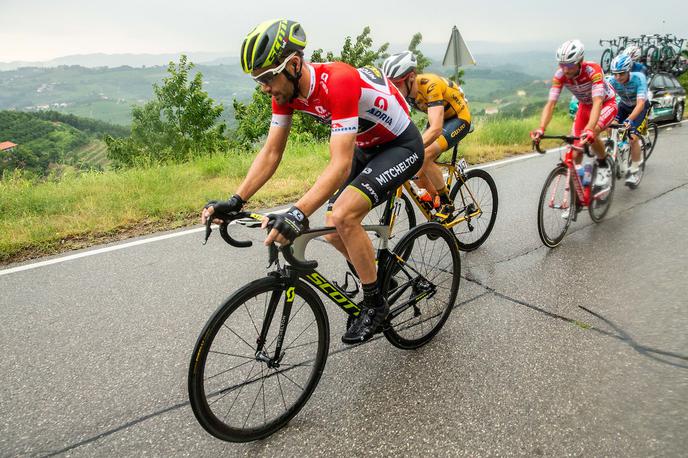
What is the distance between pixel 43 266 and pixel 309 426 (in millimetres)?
3809

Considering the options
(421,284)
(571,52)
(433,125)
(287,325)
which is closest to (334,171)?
(287,325)

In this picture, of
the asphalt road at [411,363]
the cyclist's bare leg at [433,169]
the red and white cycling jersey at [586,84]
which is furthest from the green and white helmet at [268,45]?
the red and white cycling jersey at [586,84]

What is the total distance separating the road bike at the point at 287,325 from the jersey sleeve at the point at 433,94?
1.62 metres

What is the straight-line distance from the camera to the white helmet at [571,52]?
5.08 meters

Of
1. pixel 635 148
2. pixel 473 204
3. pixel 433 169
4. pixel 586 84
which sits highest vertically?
pixel 586 84

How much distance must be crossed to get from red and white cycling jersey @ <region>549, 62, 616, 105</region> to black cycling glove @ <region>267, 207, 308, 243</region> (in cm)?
453

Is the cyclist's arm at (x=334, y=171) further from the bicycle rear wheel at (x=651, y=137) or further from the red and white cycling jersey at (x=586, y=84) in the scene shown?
the bicycle rear wheel at (x=651, y=137)

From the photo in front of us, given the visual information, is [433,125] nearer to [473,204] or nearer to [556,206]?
[473,204]

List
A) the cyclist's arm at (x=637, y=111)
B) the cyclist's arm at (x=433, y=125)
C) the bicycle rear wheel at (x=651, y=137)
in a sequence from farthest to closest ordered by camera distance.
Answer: the bicycle rear wheel at (x=651, y=137)
the cyclist's arm at (x=637, y=111)
the cyclist's arm at (x=433, y=125)

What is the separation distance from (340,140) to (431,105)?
7.46ft

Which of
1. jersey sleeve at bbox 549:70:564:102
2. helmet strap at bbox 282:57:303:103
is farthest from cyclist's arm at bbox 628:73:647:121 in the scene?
helmet strap at bbox 282:57:303:103

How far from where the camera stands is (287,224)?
6.50ft

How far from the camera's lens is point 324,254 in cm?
481

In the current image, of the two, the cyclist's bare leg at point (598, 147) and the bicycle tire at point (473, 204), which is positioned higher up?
the cyclist's bare leg at point (598, 147)
